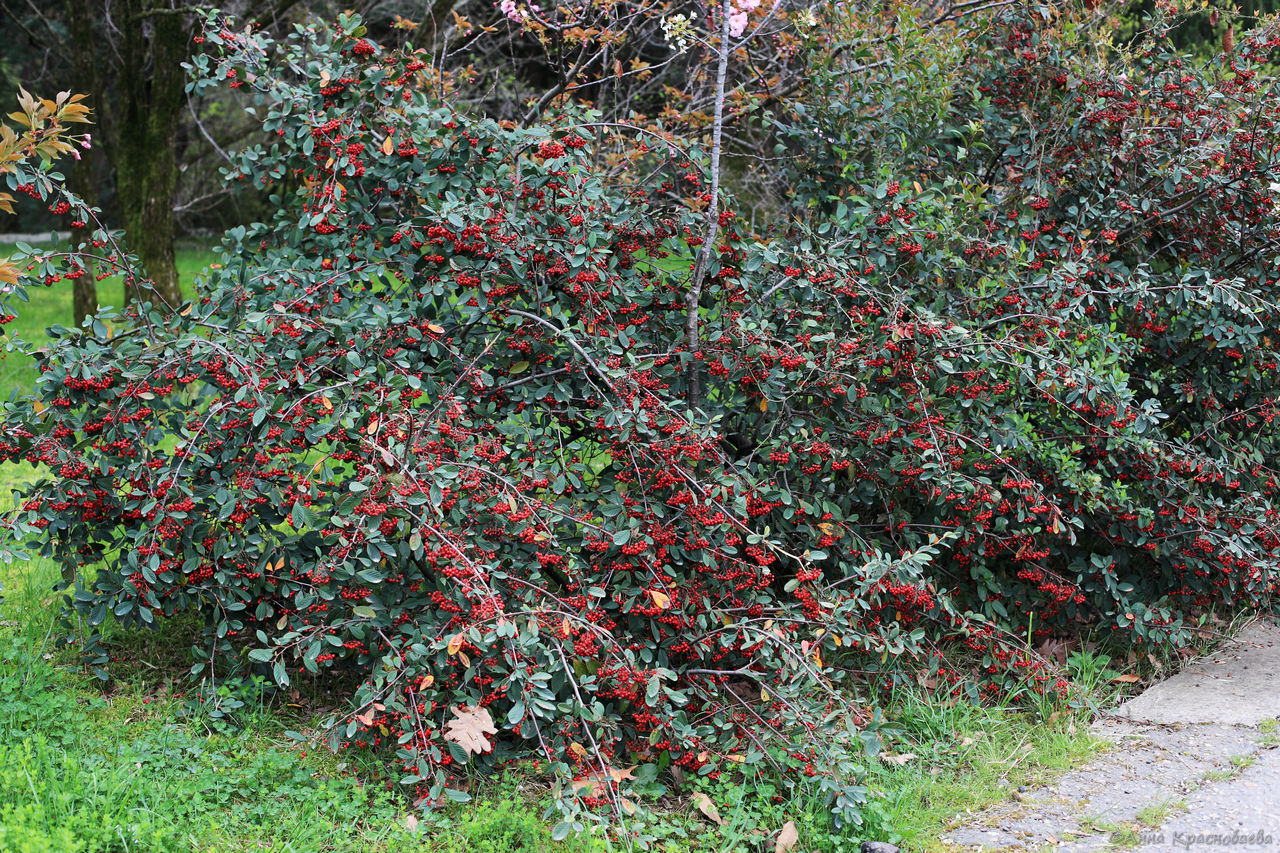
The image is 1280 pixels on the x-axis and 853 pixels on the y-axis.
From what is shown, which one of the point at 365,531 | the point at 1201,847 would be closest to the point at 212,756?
the point at 365,531

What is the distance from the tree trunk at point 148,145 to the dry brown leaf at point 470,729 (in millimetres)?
5164

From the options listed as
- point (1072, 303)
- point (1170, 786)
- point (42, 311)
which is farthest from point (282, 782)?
point (42, 311)

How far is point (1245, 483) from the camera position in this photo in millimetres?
4301

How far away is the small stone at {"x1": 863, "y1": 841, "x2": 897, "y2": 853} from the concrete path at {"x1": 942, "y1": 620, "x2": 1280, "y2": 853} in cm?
18

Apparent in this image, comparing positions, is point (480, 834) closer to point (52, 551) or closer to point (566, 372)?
point (566, 372)

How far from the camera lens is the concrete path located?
293 cm

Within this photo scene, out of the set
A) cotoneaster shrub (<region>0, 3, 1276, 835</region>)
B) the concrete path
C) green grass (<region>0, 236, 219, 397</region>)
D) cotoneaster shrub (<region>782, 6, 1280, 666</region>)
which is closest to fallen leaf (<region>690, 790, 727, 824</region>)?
cotoneaster shrub (<region>0, 3, 1276, 835</region>)

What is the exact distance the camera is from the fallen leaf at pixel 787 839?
2.92 m

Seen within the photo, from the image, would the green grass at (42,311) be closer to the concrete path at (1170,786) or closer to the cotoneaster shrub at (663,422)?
the cotoneaster shrub at (663,422)

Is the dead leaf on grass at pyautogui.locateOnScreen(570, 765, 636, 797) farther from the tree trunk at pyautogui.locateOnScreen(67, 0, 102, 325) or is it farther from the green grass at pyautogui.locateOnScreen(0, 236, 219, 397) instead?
the tree trunk at pyautogui.locateOnScreen(67, 0, 102, 325)

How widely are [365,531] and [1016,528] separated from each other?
260 cm

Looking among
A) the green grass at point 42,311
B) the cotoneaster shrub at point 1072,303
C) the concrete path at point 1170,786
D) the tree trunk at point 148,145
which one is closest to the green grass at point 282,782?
the concrete path at point 1170,786

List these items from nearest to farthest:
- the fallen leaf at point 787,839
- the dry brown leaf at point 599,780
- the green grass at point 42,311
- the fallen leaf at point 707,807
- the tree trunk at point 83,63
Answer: the dry brown leaf at point 599,780 < the fallen leaf at point 787,839 < the fallen leaf at point 707,807 < the green grass at point 42,311 < the tree trunk at point 83,63

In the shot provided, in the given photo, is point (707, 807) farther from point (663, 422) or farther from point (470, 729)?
point (663, 422)
